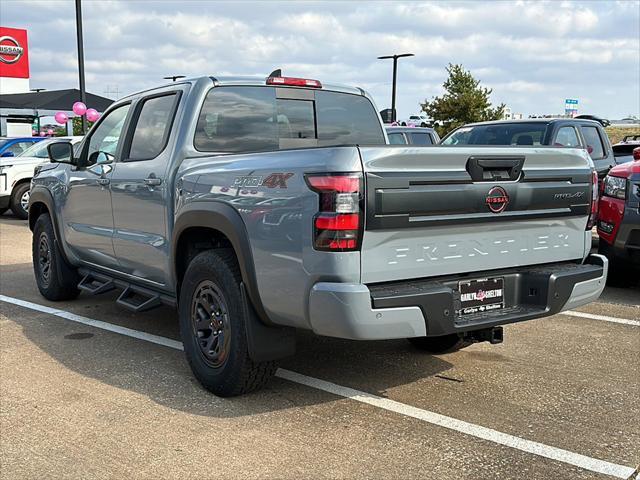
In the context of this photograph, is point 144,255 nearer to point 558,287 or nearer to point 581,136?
point 558,287

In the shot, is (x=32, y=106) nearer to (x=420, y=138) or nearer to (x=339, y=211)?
(x=420, y=138)

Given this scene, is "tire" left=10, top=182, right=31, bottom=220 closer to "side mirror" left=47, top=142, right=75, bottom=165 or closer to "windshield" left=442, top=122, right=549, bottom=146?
"side mirror" left=47, top=142, right=75, bottom=165

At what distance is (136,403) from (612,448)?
101 inches

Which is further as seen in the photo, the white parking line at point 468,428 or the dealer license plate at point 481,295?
the dealer license plate at point 481,295

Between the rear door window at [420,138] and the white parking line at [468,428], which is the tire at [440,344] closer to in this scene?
→ the white parking line at [468,428]

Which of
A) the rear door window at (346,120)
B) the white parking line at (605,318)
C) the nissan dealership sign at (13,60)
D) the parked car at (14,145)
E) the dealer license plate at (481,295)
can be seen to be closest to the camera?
the dealer license plate at (481,295)

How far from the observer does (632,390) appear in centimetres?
427

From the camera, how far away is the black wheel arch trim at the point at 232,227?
3.72m

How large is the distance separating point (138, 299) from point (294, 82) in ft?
6.50

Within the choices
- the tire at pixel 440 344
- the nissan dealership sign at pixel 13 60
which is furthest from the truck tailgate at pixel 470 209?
the nissan dealership sign at pixel 13 60

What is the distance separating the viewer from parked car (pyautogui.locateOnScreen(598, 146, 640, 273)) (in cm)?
661

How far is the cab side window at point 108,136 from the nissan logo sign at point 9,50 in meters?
39.9

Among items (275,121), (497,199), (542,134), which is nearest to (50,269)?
(275,121)

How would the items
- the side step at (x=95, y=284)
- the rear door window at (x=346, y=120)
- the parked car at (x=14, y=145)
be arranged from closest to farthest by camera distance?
1. the rear door window at (x=346, y=120)
2. the side step at (x=95, y=284)
3. the parked car at (x=14, y=145)
